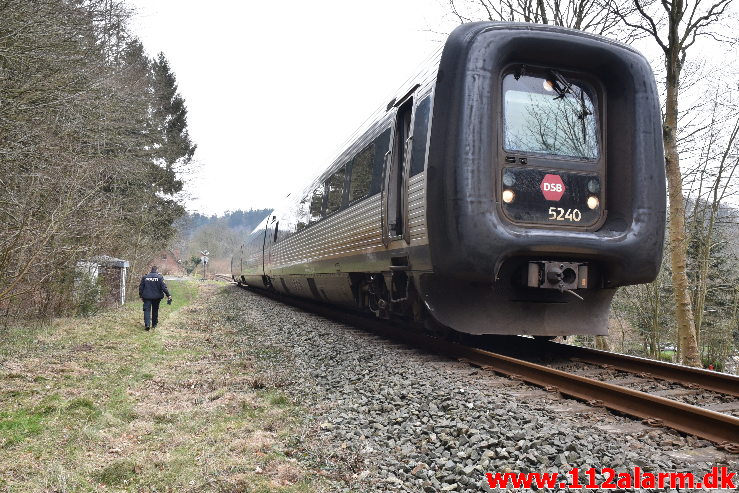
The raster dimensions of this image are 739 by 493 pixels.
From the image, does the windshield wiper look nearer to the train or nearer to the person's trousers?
the train

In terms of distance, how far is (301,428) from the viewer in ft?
13.8

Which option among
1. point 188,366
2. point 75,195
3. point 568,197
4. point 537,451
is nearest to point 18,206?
point 75,195

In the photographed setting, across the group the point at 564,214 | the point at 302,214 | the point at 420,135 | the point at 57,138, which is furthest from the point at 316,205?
the point at 564,214

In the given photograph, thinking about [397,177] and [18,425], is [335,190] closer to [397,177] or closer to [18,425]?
[397,177]

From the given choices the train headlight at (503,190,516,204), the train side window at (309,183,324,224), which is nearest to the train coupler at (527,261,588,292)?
the train headlight at (503,190,516,204)

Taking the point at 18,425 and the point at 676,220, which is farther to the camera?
the point at 676,220

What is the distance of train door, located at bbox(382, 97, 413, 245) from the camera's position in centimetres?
687

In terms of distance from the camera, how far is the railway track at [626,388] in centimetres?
346

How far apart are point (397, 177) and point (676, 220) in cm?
571

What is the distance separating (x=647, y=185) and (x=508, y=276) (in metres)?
1.67

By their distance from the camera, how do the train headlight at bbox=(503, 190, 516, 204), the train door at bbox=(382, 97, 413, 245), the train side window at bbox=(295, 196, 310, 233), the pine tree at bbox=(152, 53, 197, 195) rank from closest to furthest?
the train headlight at bbox=(503, 190, 516, 204)
the train door at bbox=(382, 97, 413, 245)
the train side window at bbox=(295, 196, 310, 233)
the pine tree at bbox=(152, 53, 197, 195)

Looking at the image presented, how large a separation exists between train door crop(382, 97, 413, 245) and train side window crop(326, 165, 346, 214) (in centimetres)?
277

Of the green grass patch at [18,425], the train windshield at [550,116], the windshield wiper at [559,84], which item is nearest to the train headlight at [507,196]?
the train windshield at [550,116]

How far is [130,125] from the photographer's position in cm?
1505
